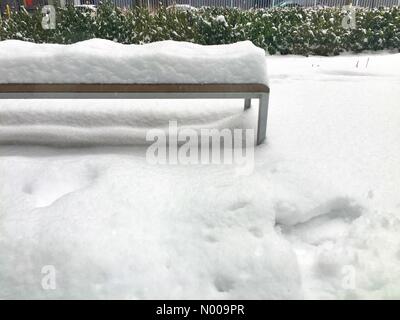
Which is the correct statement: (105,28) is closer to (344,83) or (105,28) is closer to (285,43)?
(285,43)

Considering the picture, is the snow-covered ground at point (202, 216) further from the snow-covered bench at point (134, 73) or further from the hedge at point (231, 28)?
the hedge at point (231, 28)

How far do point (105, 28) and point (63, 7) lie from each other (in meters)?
1.07

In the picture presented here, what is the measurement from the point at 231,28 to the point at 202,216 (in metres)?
5.33

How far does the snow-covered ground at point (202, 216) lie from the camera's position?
179 centimetres

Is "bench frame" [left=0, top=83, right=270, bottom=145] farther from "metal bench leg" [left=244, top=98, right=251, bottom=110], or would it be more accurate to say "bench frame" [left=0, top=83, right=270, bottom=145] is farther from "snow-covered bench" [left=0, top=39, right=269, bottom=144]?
"metal bench leg" [left=244, top=98, right=251, bottom=110]

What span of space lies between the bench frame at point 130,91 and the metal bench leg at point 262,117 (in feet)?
0.21

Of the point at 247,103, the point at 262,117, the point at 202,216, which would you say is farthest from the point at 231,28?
the point at 202,216

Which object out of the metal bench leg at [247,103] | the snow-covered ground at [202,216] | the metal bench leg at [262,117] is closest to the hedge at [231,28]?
the metal bench leg at [247,103]

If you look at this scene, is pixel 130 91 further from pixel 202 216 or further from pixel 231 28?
pixel 231 28

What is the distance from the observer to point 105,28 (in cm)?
705

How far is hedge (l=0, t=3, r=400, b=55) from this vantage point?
6676 mm

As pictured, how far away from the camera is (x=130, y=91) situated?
255 cm

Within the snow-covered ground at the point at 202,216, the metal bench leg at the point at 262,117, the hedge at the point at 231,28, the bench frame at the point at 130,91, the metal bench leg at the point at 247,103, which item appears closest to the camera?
the snow-covered ground at the point at 202,216

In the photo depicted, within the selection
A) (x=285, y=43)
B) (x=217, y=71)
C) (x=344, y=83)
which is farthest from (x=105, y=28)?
(x=217, y=71)
